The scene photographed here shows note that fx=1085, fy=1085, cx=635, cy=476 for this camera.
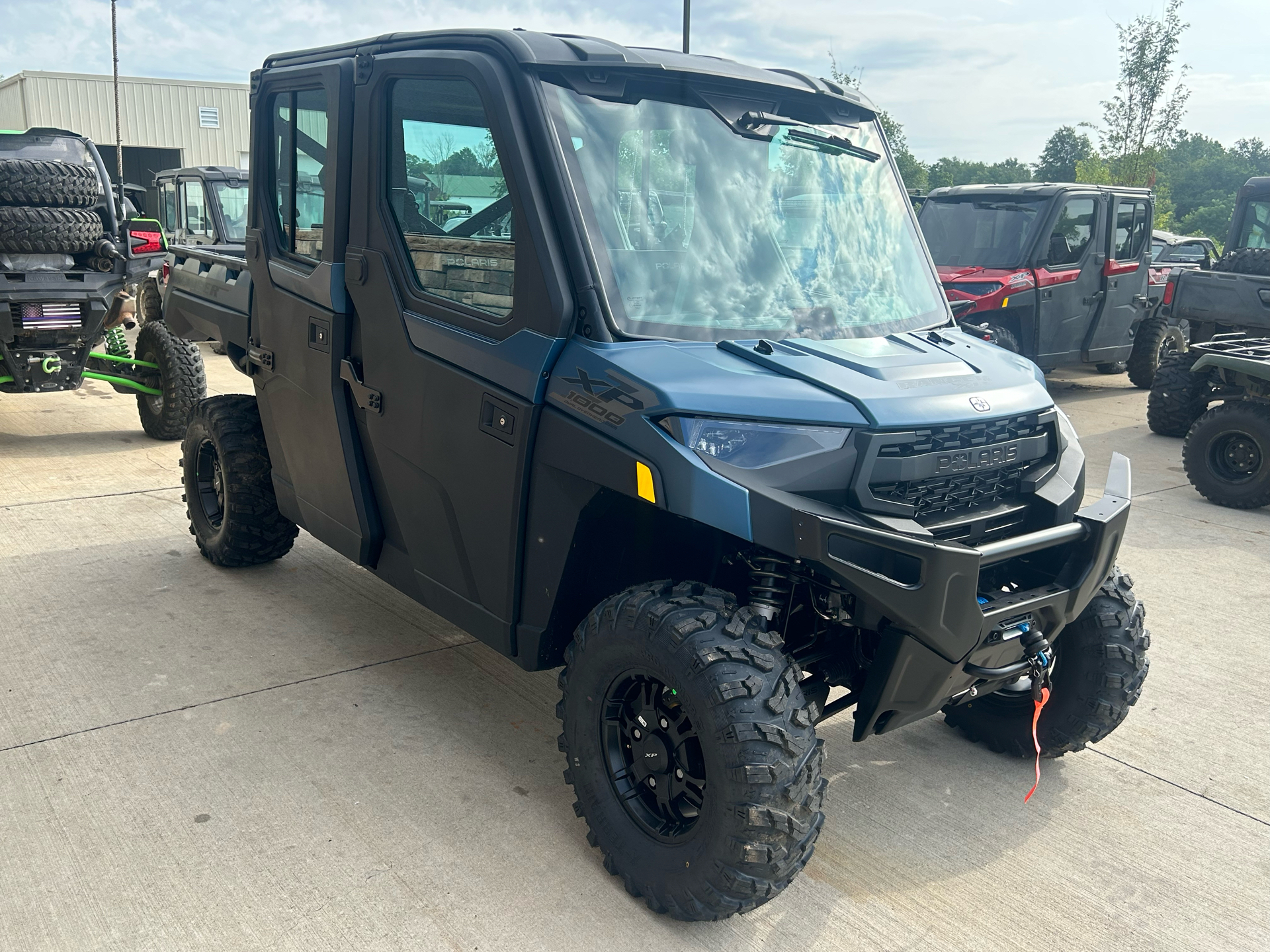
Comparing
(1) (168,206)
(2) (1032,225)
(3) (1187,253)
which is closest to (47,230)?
(1) (168,206)

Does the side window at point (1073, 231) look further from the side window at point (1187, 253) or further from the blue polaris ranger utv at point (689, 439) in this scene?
the side window at point (1187, 253)

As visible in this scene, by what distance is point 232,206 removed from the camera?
11.9 meters

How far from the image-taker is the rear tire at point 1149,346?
39.4 feet

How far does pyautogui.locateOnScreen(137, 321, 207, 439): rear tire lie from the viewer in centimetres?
753

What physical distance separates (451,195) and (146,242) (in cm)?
539

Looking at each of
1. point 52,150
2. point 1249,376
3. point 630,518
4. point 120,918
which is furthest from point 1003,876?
point 52,150

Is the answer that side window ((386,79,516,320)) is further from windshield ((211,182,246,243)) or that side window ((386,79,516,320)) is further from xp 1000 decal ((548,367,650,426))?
windshield ((211,182,246,243))

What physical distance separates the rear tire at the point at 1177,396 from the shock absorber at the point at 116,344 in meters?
8.28

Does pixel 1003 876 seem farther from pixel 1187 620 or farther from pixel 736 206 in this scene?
pixel 1187 620

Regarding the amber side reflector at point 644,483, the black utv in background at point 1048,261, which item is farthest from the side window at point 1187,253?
the amber side reflector at point 644,483

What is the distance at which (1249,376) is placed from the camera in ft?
24.3

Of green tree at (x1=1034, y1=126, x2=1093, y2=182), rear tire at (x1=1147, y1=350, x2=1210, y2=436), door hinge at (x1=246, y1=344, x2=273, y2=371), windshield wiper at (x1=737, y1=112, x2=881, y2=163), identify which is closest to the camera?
windshield wiper at (x1=737, y1=112, x2=881, y2=163)

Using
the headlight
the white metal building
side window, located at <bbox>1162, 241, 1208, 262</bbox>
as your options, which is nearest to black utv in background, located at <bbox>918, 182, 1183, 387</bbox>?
the headlight

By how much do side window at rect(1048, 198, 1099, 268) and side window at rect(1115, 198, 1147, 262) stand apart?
397 mm
